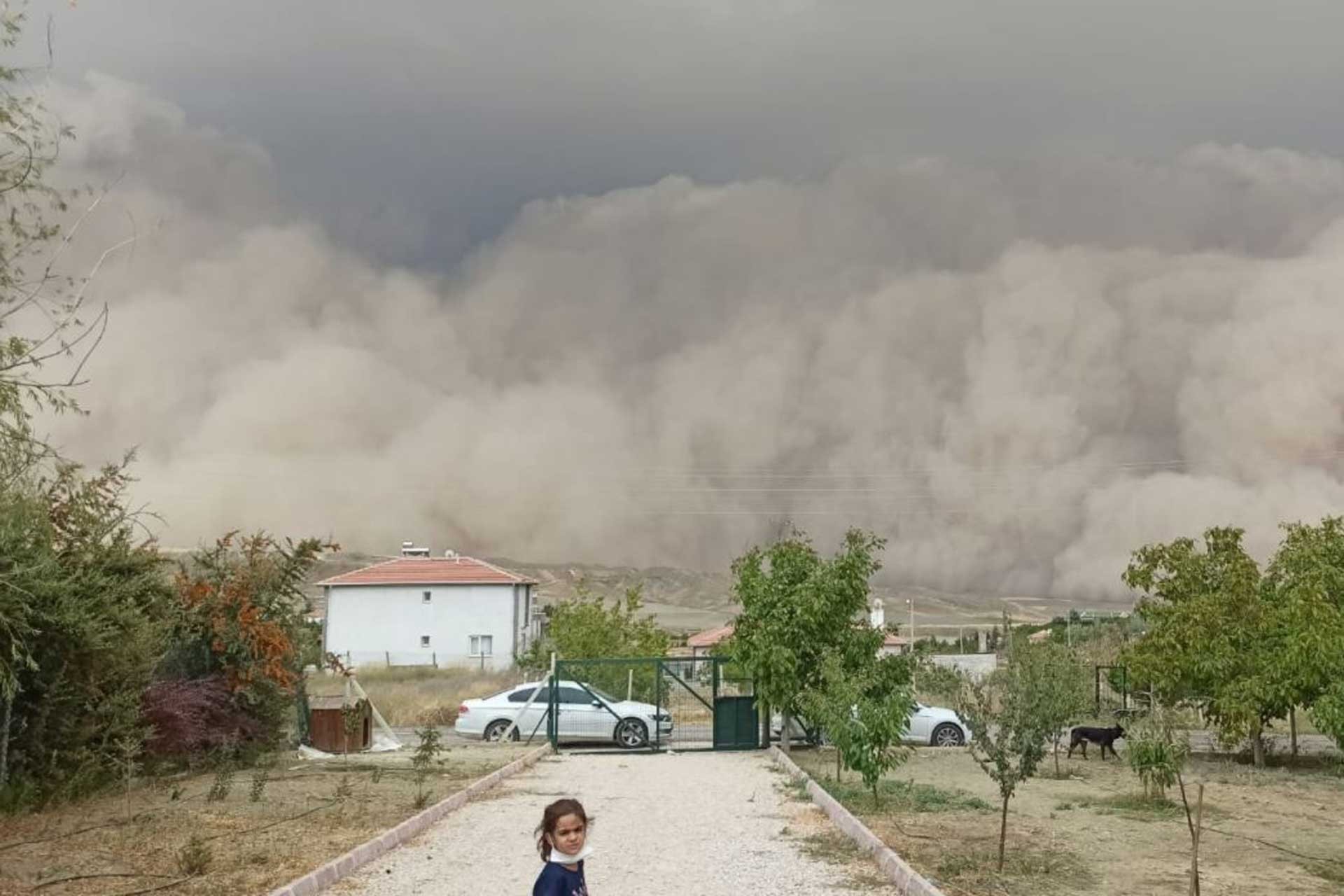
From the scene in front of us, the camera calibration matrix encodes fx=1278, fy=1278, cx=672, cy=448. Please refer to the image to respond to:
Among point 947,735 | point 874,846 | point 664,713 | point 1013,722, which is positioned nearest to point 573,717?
point 664,713

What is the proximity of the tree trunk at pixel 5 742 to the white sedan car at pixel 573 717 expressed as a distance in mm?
12983

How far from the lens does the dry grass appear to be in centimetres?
3616

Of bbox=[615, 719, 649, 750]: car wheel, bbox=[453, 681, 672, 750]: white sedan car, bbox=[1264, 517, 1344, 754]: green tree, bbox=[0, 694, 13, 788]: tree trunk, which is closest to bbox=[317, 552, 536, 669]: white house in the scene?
bbox=[453, 681, 672, 750]: white sedan car

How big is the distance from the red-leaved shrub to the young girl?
12.7 meters

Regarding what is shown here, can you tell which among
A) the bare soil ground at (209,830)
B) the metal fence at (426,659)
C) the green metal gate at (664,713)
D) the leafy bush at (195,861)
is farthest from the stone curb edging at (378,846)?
the metal fence at (426,659)

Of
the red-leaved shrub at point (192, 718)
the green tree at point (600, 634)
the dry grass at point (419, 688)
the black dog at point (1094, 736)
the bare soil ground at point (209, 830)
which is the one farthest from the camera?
the green tree at point (600, 634)

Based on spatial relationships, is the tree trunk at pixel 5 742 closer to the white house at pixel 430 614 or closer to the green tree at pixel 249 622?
the green tree at pixel 249 622

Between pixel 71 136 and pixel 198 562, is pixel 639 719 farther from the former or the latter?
pixel 71 136

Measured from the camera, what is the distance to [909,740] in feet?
90.9

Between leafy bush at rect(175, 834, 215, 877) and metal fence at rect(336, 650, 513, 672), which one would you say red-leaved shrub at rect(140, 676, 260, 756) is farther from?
metal fence at rect(336, 650, 513, 672)

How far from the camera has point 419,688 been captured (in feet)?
162

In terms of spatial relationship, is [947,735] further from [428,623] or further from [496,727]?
[428,623]

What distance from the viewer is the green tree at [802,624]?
989 inches

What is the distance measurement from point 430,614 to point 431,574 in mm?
2410
